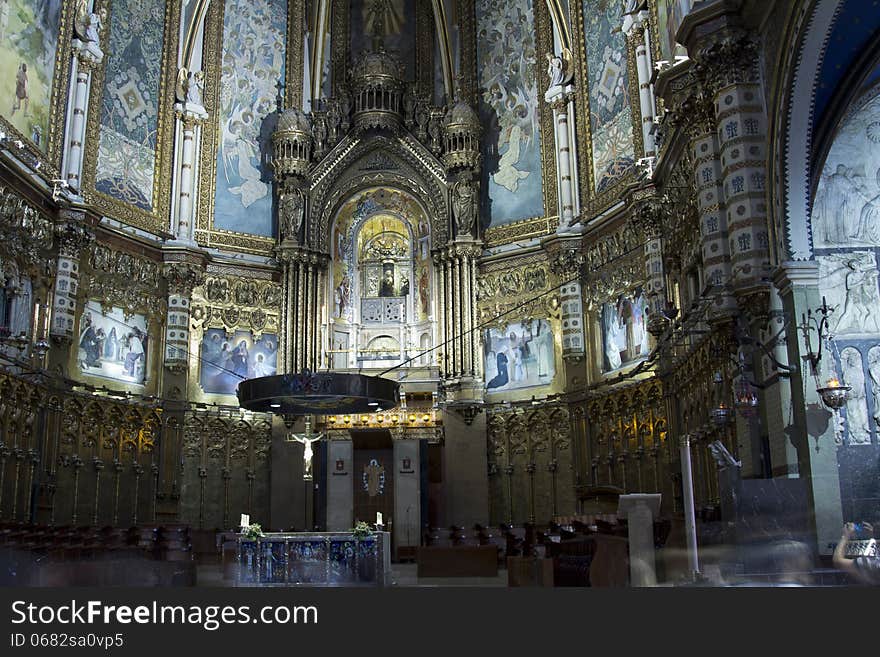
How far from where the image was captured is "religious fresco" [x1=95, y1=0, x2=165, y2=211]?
28219 millimetres

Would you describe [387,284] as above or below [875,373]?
above

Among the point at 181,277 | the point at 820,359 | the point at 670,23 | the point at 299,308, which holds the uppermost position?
the point at 670,23

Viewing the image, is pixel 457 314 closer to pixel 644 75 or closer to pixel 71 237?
pixel 644 75

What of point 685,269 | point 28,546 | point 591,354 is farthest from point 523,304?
point 28,546

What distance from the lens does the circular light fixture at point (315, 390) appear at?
20.6m

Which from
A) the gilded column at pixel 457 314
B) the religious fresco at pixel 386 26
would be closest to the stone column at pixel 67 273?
the gilded column at pixel 457 314

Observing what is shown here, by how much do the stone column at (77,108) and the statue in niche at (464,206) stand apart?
1255 cm

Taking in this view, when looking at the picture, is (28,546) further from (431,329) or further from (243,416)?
(431,329)

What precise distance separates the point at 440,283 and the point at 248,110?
990 cm

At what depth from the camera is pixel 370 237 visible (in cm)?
3403

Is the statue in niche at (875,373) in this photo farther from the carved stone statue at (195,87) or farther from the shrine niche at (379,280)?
the carved stone statue at (195,87)

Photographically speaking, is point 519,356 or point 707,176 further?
point 519,356

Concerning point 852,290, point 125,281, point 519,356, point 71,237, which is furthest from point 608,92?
point 71,237

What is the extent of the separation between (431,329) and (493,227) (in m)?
4.33
